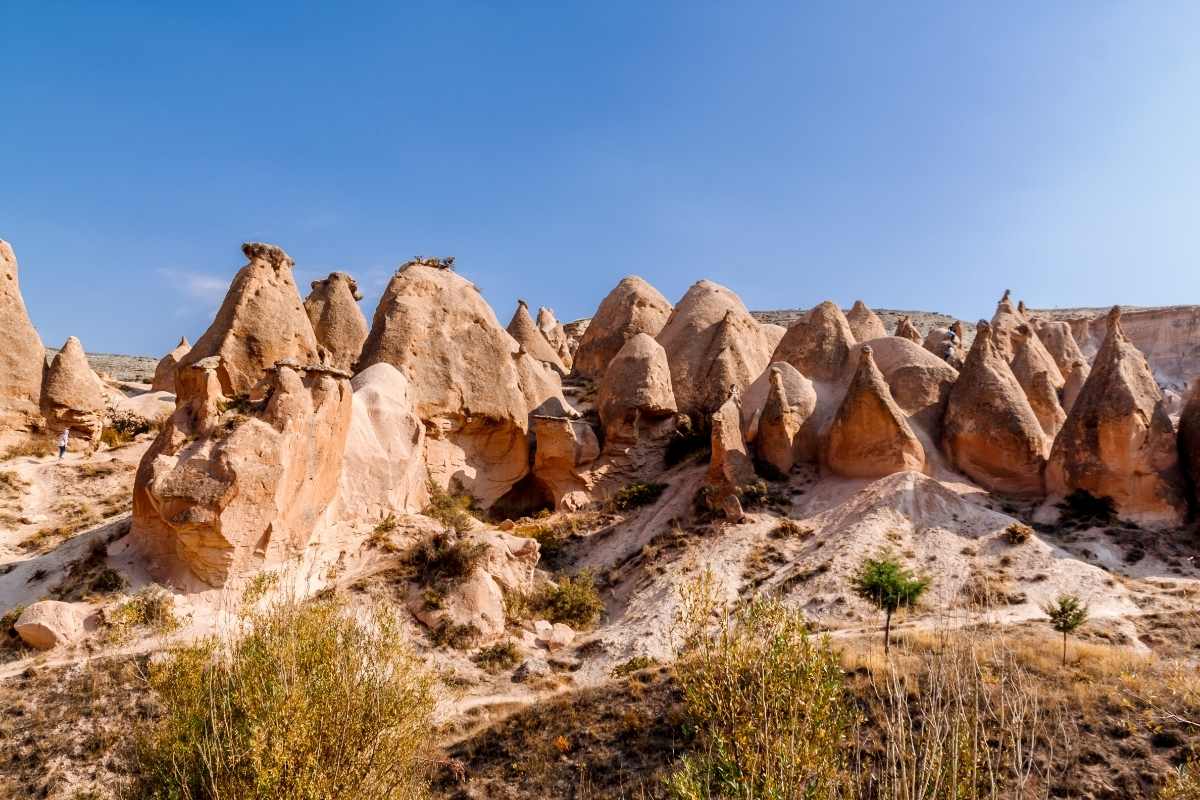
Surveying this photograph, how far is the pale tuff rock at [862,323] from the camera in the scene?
33.1m

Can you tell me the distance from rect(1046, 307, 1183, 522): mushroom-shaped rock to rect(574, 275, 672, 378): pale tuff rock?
18.6 metres

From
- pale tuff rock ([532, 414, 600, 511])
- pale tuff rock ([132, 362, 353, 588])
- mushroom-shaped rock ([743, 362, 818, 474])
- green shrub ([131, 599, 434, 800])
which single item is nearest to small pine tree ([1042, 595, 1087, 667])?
mushroom-shaped rock ([743, 362, 818, 474])

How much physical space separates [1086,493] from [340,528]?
65.8 ft

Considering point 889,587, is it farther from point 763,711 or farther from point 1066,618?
point 763,711

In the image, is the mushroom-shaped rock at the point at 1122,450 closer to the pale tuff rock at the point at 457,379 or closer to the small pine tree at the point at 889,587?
the small pine tree at the point at 889,587

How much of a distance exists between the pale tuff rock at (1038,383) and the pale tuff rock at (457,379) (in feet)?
57.8

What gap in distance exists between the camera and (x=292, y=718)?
7957mm

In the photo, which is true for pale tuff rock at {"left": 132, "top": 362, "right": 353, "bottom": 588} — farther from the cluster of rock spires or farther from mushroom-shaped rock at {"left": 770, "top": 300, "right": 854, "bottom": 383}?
mushroom-shaped rock at {"left": 770, "top": 300, "right": 854, "bottom": 383}

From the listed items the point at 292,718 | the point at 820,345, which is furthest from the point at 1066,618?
the point at 820,345

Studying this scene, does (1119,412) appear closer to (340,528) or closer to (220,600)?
(340,528)

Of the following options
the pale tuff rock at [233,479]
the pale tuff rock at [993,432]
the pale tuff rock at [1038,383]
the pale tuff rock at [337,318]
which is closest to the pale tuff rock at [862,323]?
the pale tuff rock at [1038,383]

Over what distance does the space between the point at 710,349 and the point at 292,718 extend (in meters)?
23.6

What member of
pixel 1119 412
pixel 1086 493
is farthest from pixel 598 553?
pixel 1119 412

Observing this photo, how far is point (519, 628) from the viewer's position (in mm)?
17547
